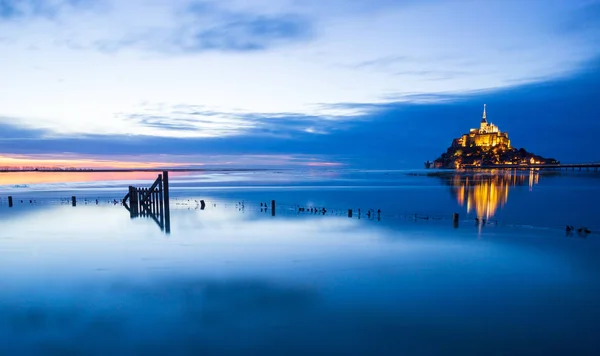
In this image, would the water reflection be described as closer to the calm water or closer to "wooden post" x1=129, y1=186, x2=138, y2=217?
the calm water

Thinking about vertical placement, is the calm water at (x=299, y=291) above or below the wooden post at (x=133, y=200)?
below

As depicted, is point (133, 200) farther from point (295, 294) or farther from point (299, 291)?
point (295, 294)

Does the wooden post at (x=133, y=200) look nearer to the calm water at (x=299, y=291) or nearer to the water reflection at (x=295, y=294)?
the calm water at (x=299, y=291)

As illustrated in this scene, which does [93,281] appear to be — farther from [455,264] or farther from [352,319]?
[455,264]

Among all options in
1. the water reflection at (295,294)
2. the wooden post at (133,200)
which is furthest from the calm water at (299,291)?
the wooden post at (133,200)

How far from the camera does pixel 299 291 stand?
12867mm

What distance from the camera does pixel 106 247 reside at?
19.1m

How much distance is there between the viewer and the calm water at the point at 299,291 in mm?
9492

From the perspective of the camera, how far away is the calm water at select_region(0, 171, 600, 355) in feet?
31.1

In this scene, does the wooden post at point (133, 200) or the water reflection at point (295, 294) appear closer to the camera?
the water reflection at point (295, 294)

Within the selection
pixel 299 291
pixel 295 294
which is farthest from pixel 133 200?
pixel 295 294

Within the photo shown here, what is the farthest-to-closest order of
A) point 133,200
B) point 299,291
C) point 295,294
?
point 133,200 → point 299,291 → point 295,294

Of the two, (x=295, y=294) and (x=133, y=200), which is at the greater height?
(x=133, y=200)

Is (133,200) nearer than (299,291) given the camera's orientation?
No
